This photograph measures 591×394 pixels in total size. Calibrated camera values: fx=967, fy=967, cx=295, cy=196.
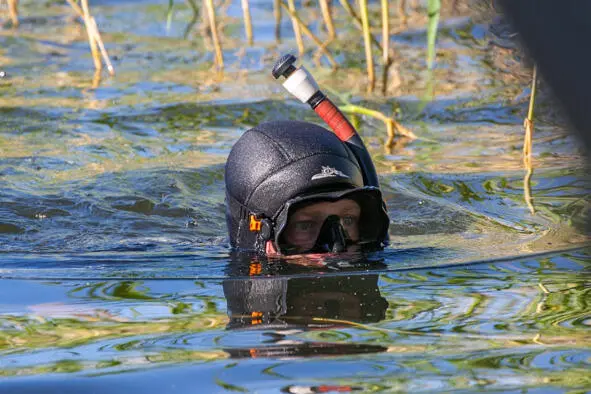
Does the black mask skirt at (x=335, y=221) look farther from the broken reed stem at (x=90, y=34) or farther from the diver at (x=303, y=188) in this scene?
the broken reed stem at (x=90, y=34)

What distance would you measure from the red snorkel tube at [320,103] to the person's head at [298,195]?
0.15 feet

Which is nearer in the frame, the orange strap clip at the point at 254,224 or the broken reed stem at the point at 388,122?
the orange strap clip at the point at 254,224

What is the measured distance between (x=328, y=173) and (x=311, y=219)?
184 millimetres

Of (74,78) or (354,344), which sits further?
(74,78)

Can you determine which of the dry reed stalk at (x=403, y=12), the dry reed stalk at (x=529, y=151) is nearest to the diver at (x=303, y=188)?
the dry reed stalk at (x=529, y=151)

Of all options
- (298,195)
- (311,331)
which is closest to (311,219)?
(298,195)

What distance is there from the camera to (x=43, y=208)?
17.0 feet

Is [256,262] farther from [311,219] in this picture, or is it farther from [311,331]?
[311,331]

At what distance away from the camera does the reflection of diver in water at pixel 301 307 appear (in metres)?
2.12

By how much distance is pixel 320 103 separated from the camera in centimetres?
Result: 373

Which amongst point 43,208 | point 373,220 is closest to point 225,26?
point 43,208

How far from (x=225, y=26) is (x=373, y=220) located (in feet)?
26.5

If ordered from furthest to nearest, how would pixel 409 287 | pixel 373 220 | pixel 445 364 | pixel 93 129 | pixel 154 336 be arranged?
1. pixel 93 129
2. pixel 373 220
3. pixel 409 287
4. pixel 154 336
5. pixel 445 364

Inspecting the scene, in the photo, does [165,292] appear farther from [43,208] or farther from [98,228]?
[43,208]
